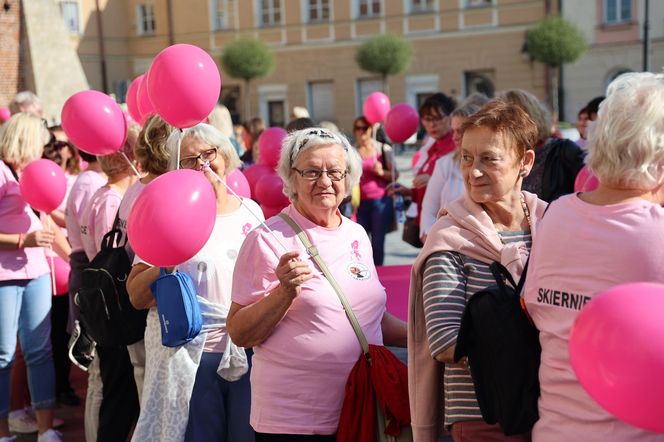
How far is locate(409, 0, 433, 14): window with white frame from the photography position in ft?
106

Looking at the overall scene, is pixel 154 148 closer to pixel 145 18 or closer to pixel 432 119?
pixel 432 119

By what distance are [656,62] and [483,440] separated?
95.0 feet

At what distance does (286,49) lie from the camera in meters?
35.0

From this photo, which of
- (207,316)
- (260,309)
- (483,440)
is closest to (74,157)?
(207,316)

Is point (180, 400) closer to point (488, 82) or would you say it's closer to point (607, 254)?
point (607, 254)

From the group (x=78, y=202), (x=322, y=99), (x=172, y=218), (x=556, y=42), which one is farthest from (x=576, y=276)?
(x=322, y=99)

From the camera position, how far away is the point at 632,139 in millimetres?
1829

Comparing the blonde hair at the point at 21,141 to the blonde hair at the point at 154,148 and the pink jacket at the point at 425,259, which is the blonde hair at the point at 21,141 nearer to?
the blonde hair at the point at 154,148

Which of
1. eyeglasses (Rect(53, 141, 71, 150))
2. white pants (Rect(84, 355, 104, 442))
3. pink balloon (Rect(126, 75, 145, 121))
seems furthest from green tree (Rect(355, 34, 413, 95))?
white pants (Rect(84, 355, 104, 442))

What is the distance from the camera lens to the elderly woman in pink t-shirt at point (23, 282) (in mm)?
4445

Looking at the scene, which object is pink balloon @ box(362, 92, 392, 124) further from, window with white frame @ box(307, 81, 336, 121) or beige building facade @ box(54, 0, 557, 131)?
A: window with white frame @ box(307, 81, 336, 121)

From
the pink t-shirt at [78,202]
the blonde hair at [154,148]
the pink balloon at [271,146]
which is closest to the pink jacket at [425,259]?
the blonde hair at [154,148]

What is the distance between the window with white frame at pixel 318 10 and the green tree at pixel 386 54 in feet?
12.6

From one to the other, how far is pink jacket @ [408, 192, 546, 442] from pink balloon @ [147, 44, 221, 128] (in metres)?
1.16
